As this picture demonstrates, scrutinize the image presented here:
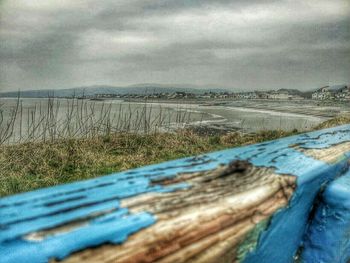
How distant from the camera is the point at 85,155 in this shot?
330 inches

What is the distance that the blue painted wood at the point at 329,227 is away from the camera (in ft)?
1.82

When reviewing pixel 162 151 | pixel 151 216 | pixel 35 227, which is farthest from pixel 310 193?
pixel 162 151

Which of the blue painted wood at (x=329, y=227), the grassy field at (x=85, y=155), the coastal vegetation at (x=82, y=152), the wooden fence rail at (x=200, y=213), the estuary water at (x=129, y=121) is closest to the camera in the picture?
the wooden fence rail at (x=200, y=213)

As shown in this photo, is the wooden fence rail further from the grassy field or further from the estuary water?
the estuary water

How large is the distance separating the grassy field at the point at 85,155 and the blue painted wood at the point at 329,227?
5.93 meters

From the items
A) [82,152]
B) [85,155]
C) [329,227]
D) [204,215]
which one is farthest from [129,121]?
[204,215]

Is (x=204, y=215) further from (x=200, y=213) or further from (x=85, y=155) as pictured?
(x=85, y=155)

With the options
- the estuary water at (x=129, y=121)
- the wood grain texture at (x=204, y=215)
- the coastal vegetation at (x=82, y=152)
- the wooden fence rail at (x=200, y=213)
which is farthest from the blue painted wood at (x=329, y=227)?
the estuary water at (x=129, y=121)

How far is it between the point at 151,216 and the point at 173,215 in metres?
0.03

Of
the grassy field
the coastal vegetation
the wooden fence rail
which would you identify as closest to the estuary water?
the coastal vegetation

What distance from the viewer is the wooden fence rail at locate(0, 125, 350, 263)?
0.31 metres

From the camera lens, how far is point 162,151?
962 centimetres

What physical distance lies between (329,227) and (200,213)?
0.28m

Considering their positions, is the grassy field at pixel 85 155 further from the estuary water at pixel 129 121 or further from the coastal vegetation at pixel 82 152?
the estuary water at pixel 129 121
